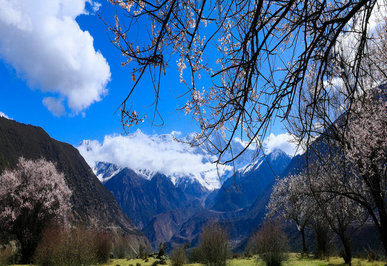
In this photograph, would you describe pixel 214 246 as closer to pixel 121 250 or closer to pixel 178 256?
pixel 178 256

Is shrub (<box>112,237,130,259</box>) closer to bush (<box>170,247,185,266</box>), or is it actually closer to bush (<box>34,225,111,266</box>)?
bush (<box>170,247,185,266</box>)

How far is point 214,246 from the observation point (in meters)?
13.6

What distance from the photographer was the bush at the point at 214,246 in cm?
1362

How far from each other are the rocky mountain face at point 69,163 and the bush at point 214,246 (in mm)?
118475

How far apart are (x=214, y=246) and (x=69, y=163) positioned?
602 ft

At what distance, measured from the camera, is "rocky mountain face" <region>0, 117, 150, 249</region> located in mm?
130525

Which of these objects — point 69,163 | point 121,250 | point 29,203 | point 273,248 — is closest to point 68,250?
point 29,203

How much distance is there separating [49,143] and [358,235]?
610 ft

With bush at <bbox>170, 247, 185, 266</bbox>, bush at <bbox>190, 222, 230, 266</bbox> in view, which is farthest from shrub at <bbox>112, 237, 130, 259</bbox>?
bush at <bbox>190, 222, 230, 266</bbox>

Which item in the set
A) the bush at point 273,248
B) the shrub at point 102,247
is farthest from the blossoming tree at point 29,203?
the bush at point 273,248

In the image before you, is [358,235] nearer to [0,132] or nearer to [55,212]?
[55,212]

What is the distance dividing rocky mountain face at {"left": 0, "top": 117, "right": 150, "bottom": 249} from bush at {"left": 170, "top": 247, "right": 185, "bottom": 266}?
115 meters

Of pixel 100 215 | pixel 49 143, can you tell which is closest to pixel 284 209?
pixel 100 215

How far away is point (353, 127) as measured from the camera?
10.2 meters
